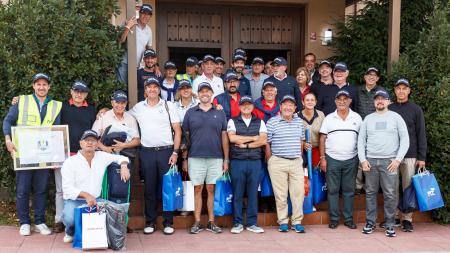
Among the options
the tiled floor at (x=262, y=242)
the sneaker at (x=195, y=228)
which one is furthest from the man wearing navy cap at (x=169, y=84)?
the tiled floor at (x=262, y=242)

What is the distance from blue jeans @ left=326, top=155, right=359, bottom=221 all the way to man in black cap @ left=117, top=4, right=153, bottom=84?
9.39ft

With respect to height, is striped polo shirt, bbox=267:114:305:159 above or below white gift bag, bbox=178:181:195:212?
above

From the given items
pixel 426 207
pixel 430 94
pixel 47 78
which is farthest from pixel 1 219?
pixel 430 94

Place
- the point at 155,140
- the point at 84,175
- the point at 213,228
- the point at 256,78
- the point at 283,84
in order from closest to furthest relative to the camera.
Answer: the point at 84,175
the point at 155,140
the point at 213,228
the point at 283,84
the point at 256,78

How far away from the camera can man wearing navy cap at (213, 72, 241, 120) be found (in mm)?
6027

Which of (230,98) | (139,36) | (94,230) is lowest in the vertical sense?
(94,230)

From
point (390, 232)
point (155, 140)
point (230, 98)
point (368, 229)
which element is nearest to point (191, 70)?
point (230, 98)

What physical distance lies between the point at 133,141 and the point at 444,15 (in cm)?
441

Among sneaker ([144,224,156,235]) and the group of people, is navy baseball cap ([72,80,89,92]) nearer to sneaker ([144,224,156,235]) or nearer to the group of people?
the group of people

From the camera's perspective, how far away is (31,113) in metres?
5.37

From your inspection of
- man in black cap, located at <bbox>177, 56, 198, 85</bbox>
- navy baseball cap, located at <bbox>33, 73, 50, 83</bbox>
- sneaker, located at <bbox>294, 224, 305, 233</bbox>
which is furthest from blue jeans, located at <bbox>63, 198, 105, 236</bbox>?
man in black cap, located at <bbox>177, 56, 198, 85</bbox>

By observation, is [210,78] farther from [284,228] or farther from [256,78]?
[284,228]

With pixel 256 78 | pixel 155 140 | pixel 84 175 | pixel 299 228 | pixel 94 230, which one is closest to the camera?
pixel 94 230

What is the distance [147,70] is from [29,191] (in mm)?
2146
